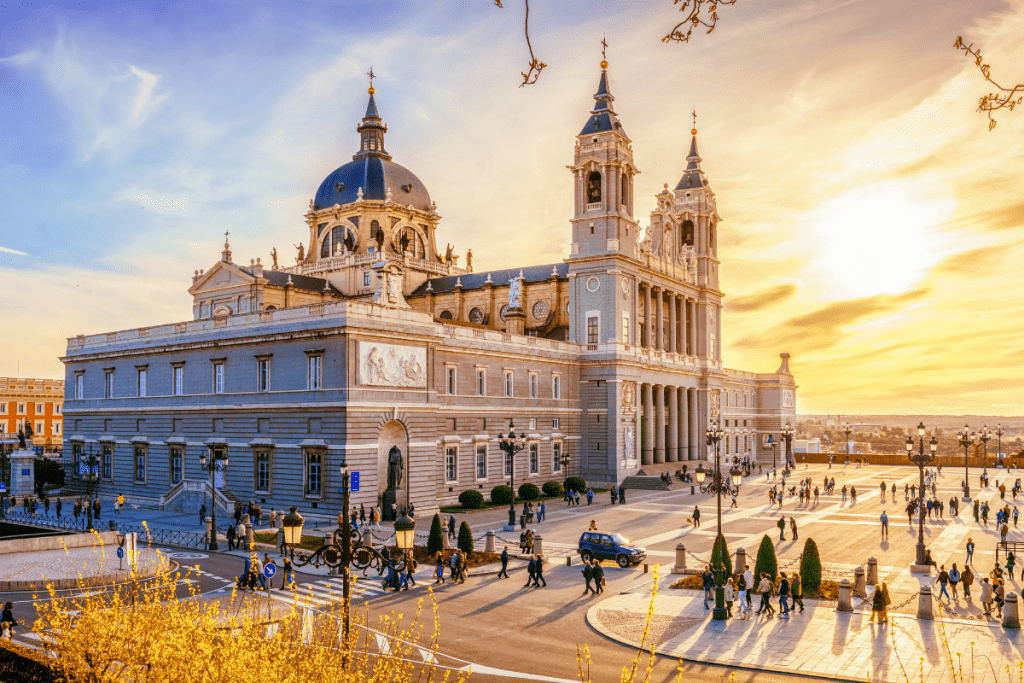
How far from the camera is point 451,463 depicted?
2196 inches

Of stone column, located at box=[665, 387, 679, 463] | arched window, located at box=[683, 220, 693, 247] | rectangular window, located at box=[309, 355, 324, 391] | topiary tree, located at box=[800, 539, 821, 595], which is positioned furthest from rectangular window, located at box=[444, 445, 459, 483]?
arched window, located at box=[683, 220, 693, 247]

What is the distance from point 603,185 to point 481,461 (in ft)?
91.3

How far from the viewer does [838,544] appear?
133 ft

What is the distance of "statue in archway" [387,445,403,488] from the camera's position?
158ft

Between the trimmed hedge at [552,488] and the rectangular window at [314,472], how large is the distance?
1999 cm

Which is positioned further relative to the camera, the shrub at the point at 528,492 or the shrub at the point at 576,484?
the shrub at the point at 576,484

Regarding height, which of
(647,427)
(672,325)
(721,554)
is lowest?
(721,554)

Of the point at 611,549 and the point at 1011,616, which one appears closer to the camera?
the point at 1011,616

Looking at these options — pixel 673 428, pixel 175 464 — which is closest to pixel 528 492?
pixel 175 464

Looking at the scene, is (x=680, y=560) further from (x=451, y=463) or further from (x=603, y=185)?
(x=603, y=185)

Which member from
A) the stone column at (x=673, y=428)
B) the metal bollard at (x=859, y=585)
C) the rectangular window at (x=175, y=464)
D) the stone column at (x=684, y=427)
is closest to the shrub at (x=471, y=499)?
the rectangular window at (x=175, y=464)

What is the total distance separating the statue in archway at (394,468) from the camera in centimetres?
4803

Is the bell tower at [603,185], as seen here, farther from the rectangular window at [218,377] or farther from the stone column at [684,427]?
the rectangular window at [218,377]

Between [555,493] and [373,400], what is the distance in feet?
66.3
